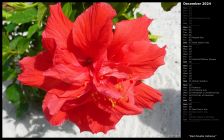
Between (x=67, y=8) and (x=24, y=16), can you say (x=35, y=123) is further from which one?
(x=67, y=8)

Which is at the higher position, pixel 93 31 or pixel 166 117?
pixel 93 31

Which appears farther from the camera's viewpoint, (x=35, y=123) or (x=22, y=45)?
(x=35, y=123)

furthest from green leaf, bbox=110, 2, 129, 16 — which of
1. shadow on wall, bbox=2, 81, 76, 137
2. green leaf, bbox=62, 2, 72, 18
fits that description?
shadow on wall, bbox=2, 81, 76, 137

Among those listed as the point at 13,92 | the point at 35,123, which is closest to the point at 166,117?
the point at 35,123

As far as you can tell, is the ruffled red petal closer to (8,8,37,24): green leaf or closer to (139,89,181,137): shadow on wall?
(8,8,37,24): green leaf

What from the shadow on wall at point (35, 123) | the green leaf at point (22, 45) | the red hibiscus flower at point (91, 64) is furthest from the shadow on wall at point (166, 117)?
the red hibiscus flower at point (91, 64)

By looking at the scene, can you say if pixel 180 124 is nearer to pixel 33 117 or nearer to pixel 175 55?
pixel 175 55

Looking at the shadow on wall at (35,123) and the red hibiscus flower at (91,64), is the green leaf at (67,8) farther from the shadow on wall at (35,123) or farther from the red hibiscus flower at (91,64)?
the shadow on wall at (35,123)
